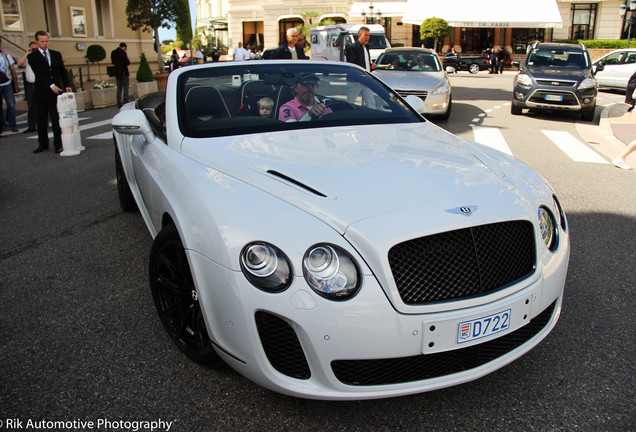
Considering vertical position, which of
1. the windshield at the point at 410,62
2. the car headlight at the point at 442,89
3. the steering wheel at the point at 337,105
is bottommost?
the car headlight at the point at 442,89

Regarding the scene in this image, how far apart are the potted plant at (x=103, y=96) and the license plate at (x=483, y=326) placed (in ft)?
52.5

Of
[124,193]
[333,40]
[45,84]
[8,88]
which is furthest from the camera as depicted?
[333,40]

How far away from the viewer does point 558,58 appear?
13.4m

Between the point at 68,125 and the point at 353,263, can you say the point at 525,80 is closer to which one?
the point at 68,125

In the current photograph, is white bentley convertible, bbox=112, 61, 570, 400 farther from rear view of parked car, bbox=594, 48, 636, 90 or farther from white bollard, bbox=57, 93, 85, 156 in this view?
rear view of parked car, bbox=594, 48, 636, 90

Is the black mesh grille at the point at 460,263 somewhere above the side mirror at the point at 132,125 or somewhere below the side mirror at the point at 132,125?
below

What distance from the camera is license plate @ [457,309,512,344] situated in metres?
2.24

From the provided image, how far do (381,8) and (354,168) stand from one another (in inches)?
1810

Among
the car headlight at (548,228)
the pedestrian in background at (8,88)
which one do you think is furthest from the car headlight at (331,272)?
the pedestrian in background at (8,88)

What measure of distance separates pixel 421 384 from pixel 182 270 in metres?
1.28

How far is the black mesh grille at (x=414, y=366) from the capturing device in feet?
7.24

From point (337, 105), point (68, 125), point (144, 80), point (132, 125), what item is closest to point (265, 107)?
point (337, 105)

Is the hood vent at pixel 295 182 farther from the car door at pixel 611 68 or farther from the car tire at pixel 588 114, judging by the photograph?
the car door at pixel 611 68

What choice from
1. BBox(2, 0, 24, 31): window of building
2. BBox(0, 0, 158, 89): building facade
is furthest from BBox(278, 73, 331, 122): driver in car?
BBox(2, 0, 24, 31): window of building
